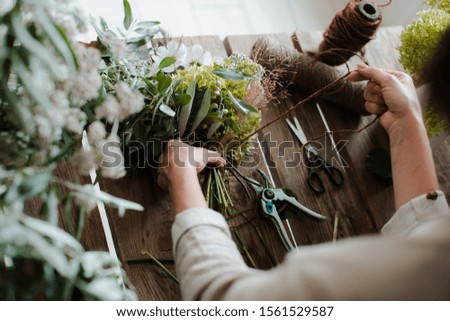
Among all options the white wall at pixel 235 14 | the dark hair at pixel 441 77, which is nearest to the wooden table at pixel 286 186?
the dark hair at pixel 441 77

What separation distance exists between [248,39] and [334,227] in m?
0.67

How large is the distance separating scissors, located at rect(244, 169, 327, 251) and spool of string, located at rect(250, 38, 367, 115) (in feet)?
1.14

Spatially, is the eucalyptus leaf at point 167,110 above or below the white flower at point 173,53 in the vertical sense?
below

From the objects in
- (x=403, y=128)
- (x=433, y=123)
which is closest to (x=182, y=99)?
(x=403, y=128)

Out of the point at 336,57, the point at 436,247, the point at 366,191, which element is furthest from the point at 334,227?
the point at 436,247

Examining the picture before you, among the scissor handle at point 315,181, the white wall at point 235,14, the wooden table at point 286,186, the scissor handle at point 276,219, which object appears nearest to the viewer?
the wooden table at point 286,186

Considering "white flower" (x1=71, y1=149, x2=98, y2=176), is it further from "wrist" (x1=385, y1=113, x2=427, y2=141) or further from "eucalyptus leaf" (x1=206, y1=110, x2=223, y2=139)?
"wrist" (x1=385, y1=113, x2=427, y2=141)

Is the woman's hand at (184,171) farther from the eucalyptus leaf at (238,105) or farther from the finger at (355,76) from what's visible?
the finger at (355,76)

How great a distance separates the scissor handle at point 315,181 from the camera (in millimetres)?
1486

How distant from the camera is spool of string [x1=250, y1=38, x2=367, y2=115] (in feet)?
5.17

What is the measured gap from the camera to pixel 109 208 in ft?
4.24

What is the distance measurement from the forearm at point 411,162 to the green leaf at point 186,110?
1.73 feet

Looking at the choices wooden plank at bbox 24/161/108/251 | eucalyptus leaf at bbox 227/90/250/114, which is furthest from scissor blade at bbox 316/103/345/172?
wooden plank at bbox 24/161/108/251
